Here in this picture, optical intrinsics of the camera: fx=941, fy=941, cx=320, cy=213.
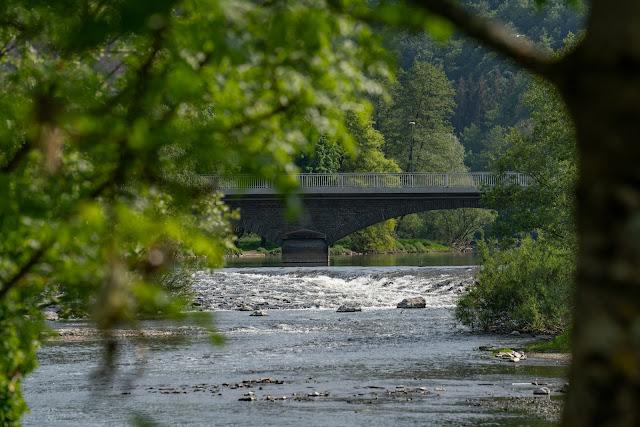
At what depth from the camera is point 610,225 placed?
2.24 meters

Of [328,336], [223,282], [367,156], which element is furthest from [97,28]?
[367,156]

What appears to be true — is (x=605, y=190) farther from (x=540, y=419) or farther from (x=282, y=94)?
(x=540, y=419)

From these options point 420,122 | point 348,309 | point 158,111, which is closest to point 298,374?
point 348,309

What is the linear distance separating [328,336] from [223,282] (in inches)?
700

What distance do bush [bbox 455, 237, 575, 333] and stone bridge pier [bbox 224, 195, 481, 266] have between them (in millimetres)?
32864

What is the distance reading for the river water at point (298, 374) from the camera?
14641 millimetres

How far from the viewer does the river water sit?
48.0 feet

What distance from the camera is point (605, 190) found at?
2244mm

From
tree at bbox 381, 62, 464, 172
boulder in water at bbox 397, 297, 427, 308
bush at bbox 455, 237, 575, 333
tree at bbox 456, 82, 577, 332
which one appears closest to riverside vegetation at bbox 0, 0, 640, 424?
tree at bbox 456, 82, 577, 332

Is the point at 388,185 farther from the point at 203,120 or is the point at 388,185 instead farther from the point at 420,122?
the point at 203,120

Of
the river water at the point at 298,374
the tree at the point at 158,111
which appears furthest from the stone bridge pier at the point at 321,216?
the tree at the point at 158,111

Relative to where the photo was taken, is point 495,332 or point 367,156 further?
point 367,156

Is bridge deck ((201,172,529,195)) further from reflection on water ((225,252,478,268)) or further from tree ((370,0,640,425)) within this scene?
tree ((370,0,640,425))

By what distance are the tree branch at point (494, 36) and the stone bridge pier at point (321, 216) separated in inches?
2212
